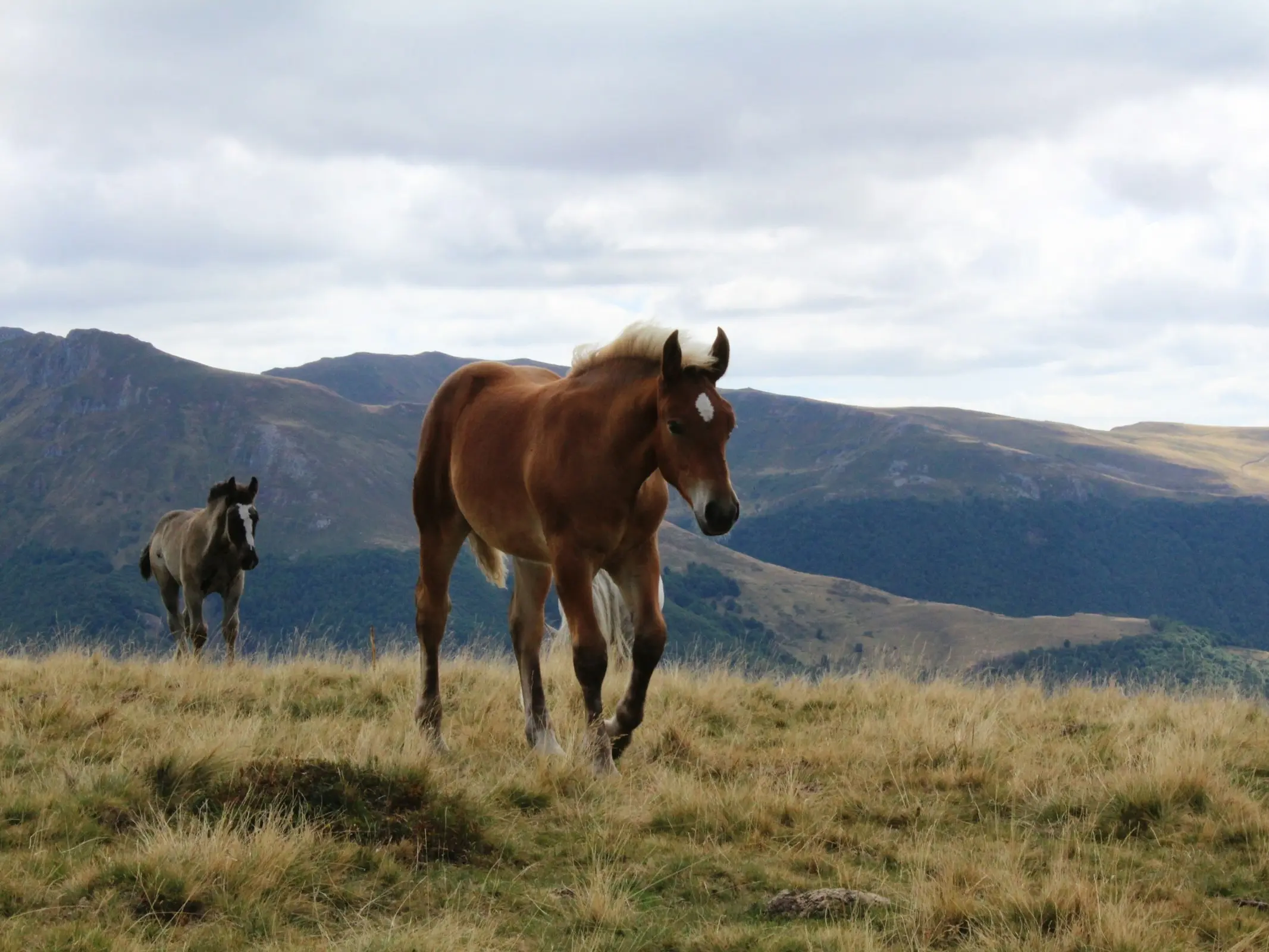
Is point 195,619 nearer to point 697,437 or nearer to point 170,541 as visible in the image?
point 170,541

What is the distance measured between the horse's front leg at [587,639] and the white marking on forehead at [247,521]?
8351 mm

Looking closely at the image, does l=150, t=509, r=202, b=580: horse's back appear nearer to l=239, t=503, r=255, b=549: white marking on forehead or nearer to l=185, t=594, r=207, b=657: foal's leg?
l=185, t=594, r=207, b=657: foal's leg

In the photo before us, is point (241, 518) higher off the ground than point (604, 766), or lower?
higher

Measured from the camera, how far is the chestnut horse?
273 inches

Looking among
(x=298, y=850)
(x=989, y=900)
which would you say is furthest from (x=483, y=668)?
(x=989, y=900)

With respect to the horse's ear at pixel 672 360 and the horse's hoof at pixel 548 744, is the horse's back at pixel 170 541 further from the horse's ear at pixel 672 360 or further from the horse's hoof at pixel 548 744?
the horse's ear at pixel 672 360

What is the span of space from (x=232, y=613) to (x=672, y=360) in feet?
32.5

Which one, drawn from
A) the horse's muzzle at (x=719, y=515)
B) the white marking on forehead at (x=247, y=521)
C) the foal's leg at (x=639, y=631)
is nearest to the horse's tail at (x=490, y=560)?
the foal's leg at (x=639, y=631)

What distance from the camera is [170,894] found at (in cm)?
472

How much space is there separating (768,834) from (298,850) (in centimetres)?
244

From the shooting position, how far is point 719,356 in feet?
23.8

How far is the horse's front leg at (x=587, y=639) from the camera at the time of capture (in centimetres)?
721

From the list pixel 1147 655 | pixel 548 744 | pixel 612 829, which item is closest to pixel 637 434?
pixel 548 744

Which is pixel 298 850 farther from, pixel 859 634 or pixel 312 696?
pixel 859 634
